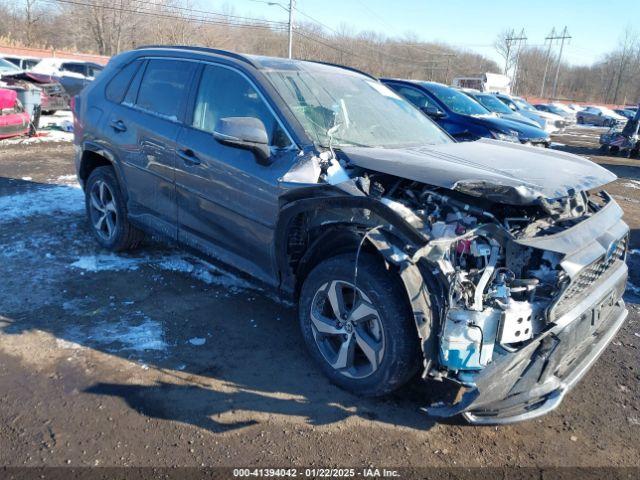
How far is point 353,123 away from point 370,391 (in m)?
1.91

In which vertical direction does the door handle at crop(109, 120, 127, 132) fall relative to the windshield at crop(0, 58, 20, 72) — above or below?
below

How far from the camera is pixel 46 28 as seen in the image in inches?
2363

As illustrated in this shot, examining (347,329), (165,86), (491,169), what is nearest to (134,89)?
(165,86)

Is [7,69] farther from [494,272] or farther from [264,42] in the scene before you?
[264,42]

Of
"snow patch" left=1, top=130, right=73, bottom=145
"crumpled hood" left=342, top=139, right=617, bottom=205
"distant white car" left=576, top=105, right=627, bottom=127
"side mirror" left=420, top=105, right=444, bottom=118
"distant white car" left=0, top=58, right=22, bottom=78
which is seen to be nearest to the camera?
"crumpled hood" left=342, top=139, right=617, bottom=205

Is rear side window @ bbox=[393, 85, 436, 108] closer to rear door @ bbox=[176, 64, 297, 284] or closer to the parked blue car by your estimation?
the parked blue car

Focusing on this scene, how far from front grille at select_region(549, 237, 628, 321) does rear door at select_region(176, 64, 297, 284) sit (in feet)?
5.63

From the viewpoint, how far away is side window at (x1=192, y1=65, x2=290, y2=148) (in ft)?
11.7

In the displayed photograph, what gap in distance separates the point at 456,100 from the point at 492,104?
403 centimetres

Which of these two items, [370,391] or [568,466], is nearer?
[568,466]

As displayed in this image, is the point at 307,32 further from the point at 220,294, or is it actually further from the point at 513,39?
the point at 220,294

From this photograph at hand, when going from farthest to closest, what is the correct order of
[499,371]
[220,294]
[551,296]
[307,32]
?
[307,32] < [220,294] < [551,296] < [499,371]

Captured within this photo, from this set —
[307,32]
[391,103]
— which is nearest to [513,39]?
[307,32]

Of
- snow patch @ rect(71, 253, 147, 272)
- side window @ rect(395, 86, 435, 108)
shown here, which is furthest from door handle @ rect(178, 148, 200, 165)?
side window @ rect(395, 86, 435, 108)
